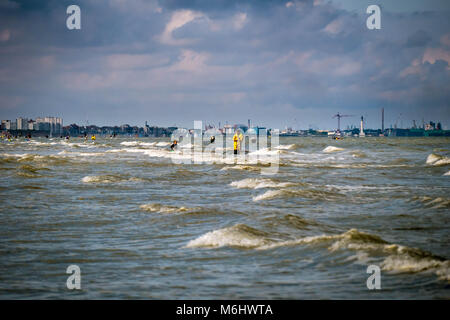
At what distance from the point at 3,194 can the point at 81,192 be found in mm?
3046

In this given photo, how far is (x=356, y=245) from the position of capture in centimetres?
1117

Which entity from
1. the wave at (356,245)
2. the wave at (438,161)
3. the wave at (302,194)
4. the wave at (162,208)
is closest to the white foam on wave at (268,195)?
the wave at (302,194)

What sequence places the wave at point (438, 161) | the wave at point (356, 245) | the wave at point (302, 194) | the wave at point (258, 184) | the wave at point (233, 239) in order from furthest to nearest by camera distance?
1. the wave at point (438, 161)
2. the wave at point (258, 184)
3. the wave at point (302, 194)
4. the wave at point (233, 239)
5. the wave at point (356, 245)

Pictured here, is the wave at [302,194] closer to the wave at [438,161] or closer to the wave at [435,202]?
the wave at [435,202]

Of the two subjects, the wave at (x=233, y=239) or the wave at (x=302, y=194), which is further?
the wave at (x=302, y=194)

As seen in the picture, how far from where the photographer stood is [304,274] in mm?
9289

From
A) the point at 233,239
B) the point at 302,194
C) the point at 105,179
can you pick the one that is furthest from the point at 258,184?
the point at 233,239

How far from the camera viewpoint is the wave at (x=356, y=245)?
31.1 ft

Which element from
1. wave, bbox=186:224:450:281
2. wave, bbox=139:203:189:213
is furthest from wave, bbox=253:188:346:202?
wave, bbox=186:224:450:281

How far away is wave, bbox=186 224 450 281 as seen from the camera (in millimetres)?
9492
